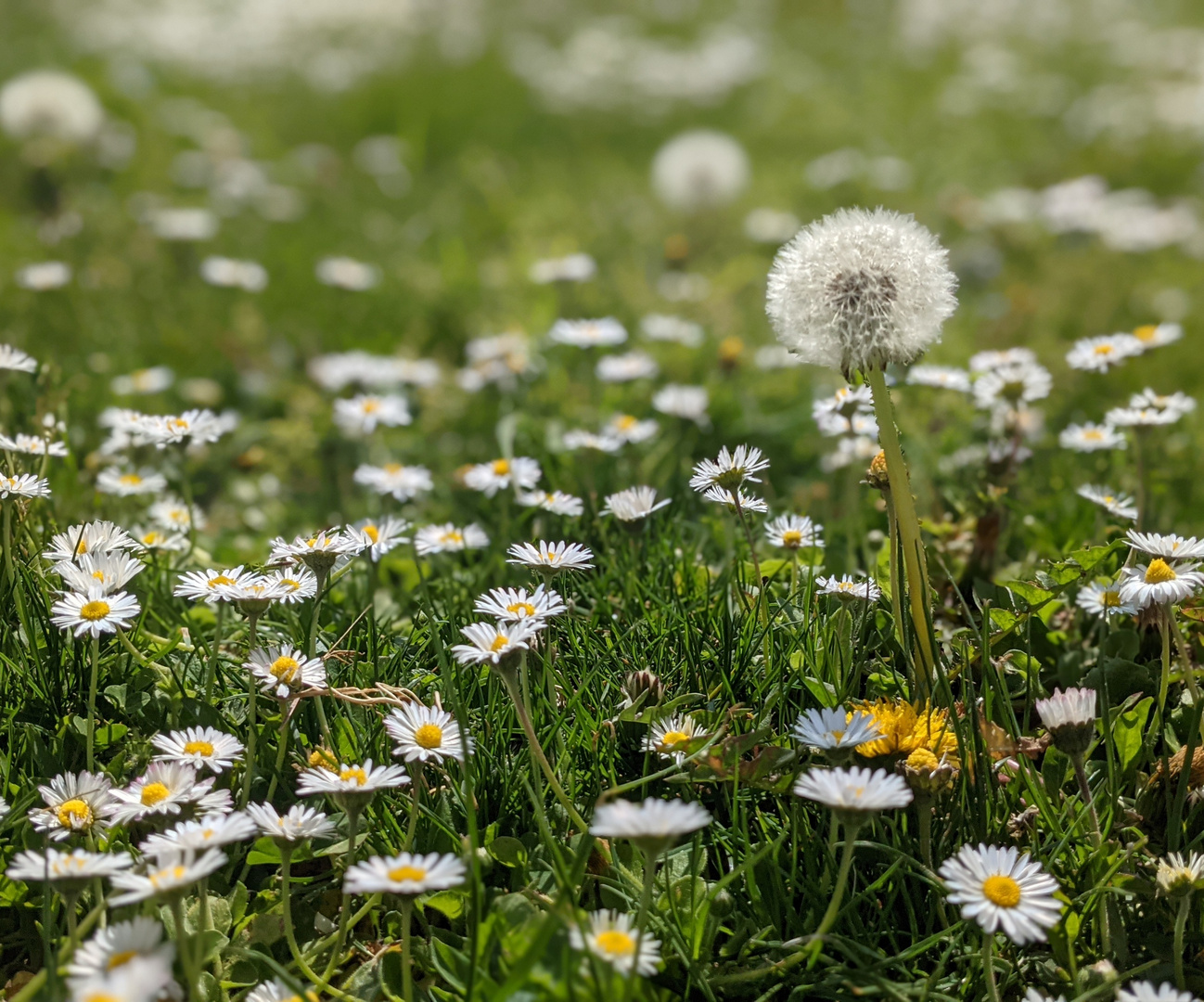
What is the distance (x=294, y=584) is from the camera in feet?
5.49

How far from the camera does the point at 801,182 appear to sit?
6043mm

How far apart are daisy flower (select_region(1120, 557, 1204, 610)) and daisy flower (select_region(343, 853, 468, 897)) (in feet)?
3.30

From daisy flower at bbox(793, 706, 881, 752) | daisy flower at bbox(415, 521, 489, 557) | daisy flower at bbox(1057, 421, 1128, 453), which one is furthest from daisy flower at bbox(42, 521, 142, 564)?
daisy flower at bbox(1057, 421, 1128, 453)

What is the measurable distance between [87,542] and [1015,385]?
181cm

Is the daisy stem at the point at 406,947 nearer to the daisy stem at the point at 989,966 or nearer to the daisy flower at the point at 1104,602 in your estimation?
the daisy stem at the point at 989,966

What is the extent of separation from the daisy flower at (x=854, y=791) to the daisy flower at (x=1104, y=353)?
135 centimetres

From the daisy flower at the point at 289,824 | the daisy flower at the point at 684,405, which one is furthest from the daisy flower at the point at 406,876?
the daisy flower at the point at 684,405

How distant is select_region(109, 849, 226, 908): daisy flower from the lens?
1174 mm

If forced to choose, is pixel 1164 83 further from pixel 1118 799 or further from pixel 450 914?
pixel 450 914

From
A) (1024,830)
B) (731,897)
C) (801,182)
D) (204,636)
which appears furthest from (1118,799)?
(801,182)

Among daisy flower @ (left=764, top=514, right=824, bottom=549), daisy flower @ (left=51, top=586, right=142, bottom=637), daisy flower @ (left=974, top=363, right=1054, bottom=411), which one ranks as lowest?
daisy flower @ (left=51, top=586, right=142, bottom=637)

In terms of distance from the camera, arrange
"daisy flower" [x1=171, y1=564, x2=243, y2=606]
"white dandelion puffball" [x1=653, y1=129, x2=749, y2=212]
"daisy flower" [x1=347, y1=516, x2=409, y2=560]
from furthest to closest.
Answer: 1. "white dandelion puffball" [x1=653, y1=129, x2=749, y2=212]
2. "daisy flower" [x1=347, y1=516, x2=409, y2=560]
3. "daisy flower" [x1=171, y1=564, x2=243, y2=606]

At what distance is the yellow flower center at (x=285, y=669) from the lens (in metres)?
1.53

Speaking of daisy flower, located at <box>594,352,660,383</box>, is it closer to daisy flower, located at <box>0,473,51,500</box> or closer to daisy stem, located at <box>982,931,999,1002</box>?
daisy flower, located at <box>0,473,51,500</box>
